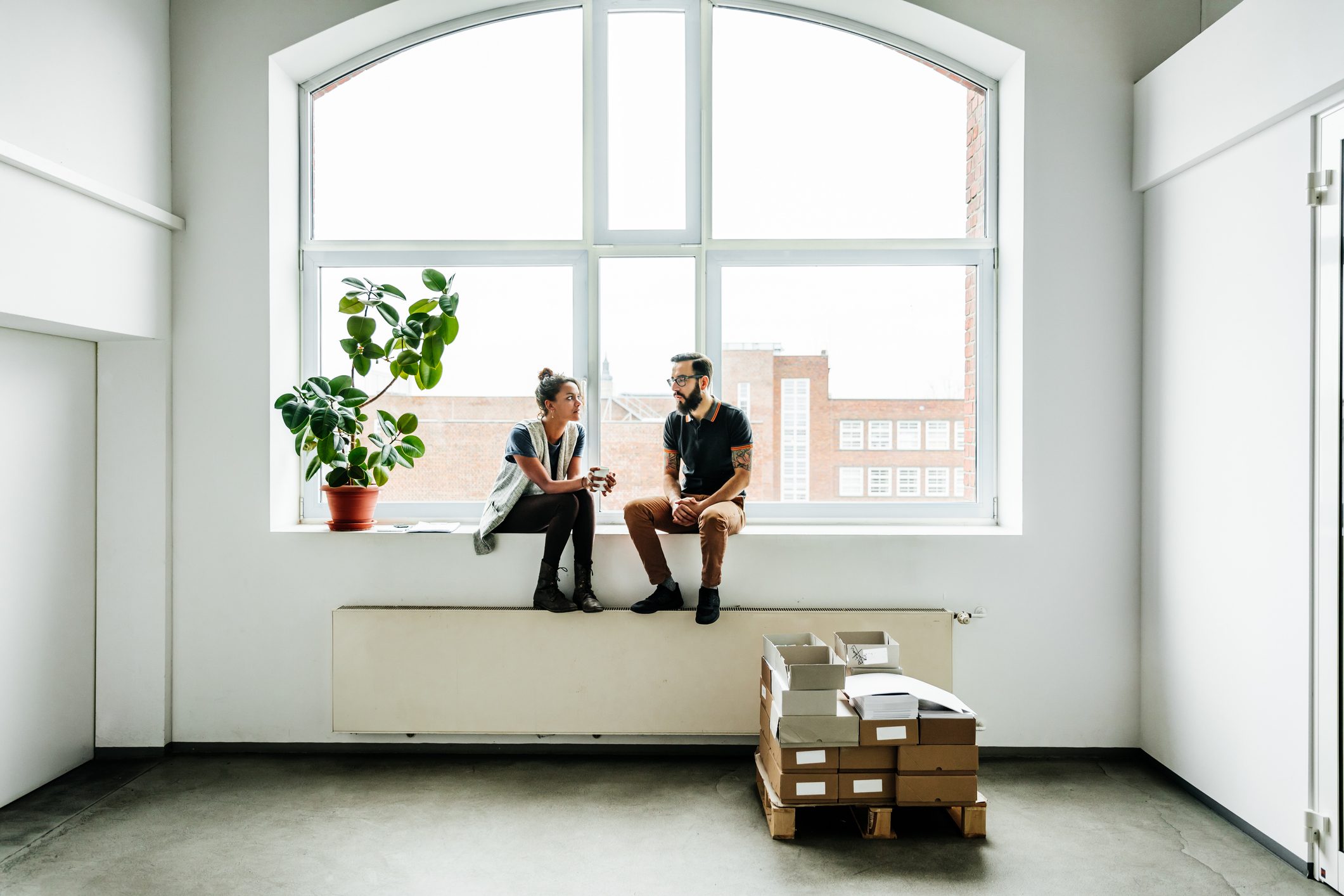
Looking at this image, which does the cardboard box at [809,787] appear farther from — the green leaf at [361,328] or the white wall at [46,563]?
the white wall at [46,563]

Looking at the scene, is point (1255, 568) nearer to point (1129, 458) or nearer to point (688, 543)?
point (1129, 458)

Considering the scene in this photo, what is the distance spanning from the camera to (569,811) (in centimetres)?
276

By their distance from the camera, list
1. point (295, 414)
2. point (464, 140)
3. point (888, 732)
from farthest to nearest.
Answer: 1. point (464, 140)
2. point (295, 414)
3. point (888, 732)

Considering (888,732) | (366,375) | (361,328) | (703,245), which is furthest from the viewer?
(703,245)

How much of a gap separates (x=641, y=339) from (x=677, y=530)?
924mm

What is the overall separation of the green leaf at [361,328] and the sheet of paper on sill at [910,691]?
7.80ft

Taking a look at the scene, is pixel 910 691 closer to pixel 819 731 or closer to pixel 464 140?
pixel 819 731

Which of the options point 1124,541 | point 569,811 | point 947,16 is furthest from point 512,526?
→ point 947,16

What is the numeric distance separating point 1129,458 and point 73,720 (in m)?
4.44

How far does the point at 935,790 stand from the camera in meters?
2.54

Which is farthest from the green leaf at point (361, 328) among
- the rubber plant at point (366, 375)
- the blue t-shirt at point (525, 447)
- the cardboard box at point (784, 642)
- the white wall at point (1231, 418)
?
the white wall at point (1231, 418)

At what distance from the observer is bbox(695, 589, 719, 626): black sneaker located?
10.2 feet

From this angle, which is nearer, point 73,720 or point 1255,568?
point 1255,568

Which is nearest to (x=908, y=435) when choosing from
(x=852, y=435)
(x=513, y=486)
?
(x=852, y=435)
